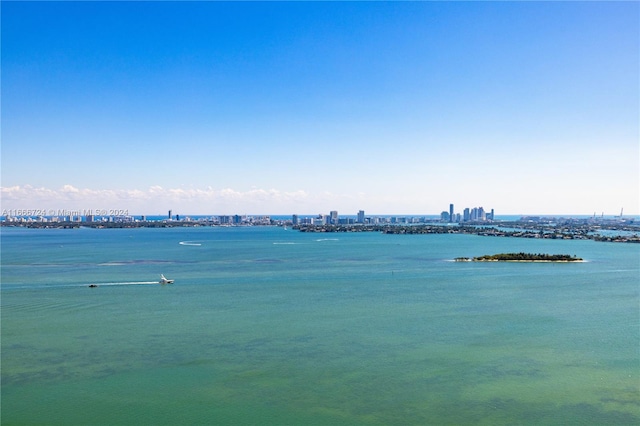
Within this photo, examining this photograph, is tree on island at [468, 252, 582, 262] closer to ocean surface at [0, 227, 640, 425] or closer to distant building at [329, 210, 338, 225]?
ocean surface at [0, 227, 640, 425]

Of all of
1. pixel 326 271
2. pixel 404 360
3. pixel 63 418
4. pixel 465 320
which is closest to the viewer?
pixel 63 418

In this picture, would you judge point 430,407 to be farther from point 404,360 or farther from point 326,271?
point 326,271

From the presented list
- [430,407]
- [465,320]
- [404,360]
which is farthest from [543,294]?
[430,407]

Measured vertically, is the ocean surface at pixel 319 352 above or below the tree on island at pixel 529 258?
below

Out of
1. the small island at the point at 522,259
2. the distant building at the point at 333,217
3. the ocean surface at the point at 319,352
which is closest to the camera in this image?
the ocean surface at the point at 319,352

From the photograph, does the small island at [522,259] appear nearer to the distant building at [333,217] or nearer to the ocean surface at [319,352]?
the ocean surface at [319,352]

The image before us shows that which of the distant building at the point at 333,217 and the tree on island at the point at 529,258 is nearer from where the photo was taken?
the tree on island at the point at 529,258

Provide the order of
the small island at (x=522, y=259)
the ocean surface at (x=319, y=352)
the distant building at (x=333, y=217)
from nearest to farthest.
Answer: the ocean surface at (x=319, y=352)
the small island at (x=522, y=259)
the distant building at (x=333, y=217)

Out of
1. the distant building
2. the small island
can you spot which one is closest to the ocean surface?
the small island

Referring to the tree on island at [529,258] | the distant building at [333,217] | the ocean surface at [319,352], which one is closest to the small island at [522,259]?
the tree on island at [529,258]
